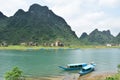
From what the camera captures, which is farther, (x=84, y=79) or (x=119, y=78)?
(x=84, y=79)

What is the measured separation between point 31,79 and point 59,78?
8140 mm

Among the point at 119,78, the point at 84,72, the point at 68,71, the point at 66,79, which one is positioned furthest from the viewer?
the point at 68,71

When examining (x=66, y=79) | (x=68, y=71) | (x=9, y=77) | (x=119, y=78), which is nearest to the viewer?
(x=119, y=78)

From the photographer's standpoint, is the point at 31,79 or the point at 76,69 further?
the point at 76,69

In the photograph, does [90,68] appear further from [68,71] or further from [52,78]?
[52,78]

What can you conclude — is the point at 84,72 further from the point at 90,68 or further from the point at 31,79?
the point at 31,79

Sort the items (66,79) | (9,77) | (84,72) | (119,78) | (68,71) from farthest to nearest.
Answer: (68,71) < (84,72) < (66,79) < (9,77) < (119,78)

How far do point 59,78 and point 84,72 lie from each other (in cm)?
1315

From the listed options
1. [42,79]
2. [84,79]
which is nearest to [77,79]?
[84,79]

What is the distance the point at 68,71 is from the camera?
8569 cm

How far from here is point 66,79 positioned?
6550 centimetres

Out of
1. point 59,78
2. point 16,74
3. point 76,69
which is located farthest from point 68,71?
point 16,74

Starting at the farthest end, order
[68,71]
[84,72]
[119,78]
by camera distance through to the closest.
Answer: [68,71] → [84,72] → [119,78]

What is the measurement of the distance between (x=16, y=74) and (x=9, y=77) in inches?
69.5
